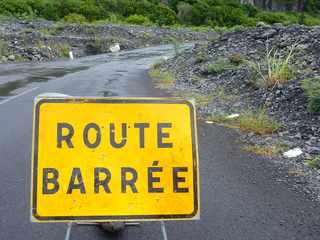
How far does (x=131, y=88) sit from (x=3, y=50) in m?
16.8

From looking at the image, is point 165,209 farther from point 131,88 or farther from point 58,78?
point 58,78

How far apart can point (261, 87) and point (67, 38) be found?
26247 millimetres

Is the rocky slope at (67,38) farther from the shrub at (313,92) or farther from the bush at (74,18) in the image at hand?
the shrub at (313,92)

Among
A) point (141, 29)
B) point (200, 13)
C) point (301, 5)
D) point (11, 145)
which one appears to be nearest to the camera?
point (11, 145)

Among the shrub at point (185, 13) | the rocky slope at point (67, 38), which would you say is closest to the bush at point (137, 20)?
the rocky slope at point (67, 38)

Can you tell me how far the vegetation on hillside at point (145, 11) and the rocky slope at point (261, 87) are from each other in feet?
99.0

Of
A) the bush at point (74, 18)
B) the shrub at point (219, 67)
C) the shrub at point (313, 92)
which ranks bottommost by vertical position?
the bush at point (74, 18)

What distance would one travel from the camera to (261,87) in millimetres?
11930

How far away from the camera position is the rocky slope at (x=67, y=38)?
1216 inches

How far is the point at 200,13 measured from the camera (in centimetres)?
6394

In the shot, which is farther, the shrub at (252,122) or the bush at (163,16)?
the bush at (163,16)

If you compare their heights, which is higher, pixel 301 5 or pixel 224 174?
pixel 224 174

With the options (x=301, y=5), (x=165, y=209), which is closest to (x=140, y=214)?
(x=165, y=209)

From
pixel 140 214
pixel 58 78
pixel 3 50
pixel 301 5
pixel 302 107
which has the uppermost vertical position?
pixel 140 214
